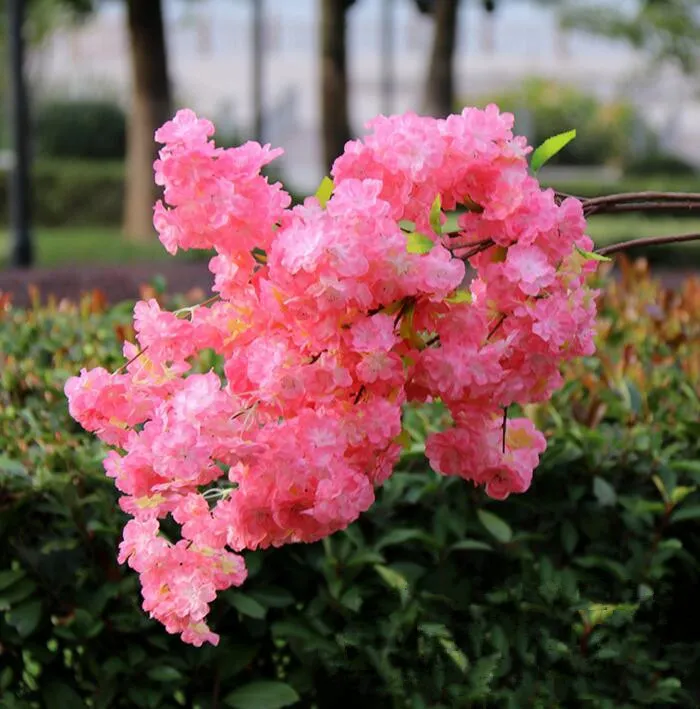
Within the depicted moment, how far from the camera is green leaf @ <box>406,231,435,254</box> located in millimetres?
1828

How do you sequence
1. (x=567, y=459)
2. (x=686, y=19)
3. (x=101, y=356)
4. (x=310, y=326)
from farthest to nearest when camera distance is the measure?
(x=686, y=19) < (x=101, y=356) < (x=567, y=459) < (x=310, y=326)

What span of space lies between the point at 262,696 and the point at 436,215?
1.31 metres

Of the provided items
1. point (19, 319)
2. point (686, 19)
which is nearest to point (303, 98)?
point (686, 19)

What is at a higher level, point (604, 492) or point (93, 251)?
point (604, 492)

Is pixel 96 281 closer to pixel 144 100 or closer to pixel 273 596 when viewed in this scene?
pixel 273 596

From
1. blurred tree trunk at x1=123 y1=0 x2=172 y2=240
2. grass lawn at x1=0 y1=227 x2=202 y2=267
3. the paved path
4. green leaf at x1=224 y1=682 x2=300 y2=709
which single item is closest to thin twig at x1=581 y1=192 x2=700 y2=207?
green leaf at x1=224 y1=682 x2=300 y2=709

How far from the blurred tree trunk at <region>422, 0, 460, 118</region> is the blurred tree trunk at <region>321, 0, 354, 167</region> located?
3.07 ft

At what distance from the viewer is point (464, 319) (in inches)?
73.5

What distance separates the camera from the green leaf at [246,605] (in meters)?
2.72

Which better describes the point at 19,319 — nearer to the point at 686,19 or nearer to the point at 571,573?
the point at 571,573

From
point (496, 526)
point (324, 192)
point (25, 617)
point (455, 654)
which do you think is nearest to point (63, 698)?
point (25, 617)

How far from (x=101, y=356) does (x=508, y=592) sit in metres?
1.27

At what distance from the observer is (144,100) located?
15.2 meters

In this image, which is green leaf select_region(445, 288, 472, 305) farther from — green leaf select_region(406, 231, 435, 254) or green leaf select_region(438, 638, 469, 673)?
green leaf select_region(438, 638, 469, 673)
